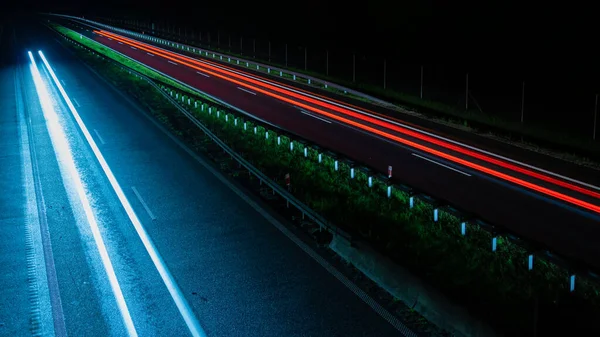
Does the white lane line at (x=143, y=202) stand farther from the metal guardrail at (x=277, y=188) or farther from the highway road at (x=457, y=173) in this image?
the highway road at (x=457, y=173)

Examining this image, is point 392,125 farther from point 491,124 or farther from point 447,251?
point 447,251

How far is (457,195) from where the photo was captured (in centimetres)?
1691

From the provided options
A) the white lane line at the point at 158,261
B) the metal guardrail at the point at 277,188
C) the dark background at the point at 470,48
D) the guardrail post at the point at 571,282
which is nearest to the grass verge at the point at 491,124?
the dark background at the point at 470,48

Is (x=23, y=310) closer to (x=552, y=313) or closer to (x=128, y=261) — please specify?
(x=128, y=261)

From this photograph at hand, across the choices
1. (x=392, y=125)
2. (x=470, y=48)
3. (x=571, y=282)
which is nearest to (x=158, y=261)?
(x=571, y=282)

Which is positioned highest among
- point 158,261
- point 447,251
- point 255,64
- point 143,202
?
point 255,64

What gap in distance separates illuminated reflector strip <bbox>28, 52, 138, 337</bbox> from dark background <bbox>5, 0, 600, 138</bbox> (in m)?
18.0

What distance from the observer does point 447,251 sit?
13.0 metres

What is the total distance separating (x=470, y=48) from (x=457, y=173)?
25.0 meters

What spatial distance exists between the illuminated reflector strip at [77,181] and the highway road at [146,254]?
0.13 ft

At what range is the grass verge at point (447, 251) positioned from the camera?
10.3 meters

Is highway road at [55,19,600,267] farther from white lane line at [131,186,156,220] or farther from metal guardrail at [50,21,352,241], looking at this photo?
white lane line at [131,186,156,220]

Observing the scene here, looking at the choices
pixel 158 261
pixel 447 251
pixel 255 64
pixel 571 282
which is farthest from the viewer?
pixel 255 64

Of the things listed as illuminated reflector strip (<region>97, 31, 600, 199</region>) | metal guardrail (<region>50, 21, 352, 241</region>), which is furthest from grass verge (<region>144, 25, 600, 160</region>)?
metal guardrail (<region>50, 21, 352, 241</region>)
